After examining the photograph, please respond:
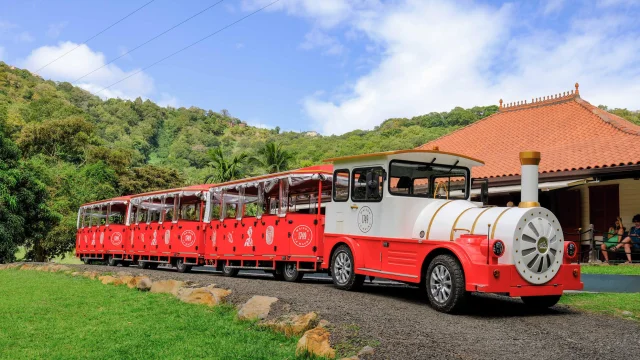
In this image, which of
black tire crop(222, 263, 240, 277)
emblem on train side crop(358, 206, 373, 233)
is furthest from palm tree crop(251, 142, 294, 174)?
emblem on train side crop(358, 206, 373, 233)

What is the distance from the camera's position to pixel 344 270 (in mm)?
10867

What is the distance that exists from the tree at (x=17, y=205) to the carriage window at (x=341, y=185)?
1711 cm

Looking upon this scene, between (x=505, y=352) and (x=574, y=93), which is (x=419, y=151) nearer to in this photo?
(x=505, y=352)

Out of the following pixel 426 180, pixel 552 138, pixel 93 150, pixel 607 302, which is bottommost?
pixel 607 302

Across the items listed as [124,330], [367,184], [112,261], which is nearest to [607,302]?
[367,184]

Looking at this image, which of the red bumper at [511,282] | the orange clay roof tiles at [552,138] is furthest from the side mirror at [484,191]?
the orange clay roof tiles at [552,138]

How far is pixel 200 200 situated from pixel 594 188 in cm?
1239

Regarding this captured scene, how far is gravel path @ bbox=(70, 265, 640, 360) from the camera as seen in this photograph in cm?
598

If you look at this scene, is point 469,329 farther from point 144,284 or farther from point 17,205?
point 17,205

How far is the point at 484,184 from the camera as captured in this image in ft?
34.1

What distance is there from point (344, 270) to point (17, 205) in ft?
60.3

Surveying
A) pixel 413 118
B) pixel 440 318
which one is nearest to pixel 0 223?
pixel 440 318

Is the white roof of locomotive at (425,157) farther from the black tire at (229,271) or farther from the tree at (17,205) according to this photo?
the tree at (17,205)

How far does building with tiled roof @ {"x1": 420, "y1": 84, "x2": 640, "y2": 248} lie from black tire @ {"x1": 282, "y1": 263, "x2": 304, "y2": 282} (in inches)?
303
